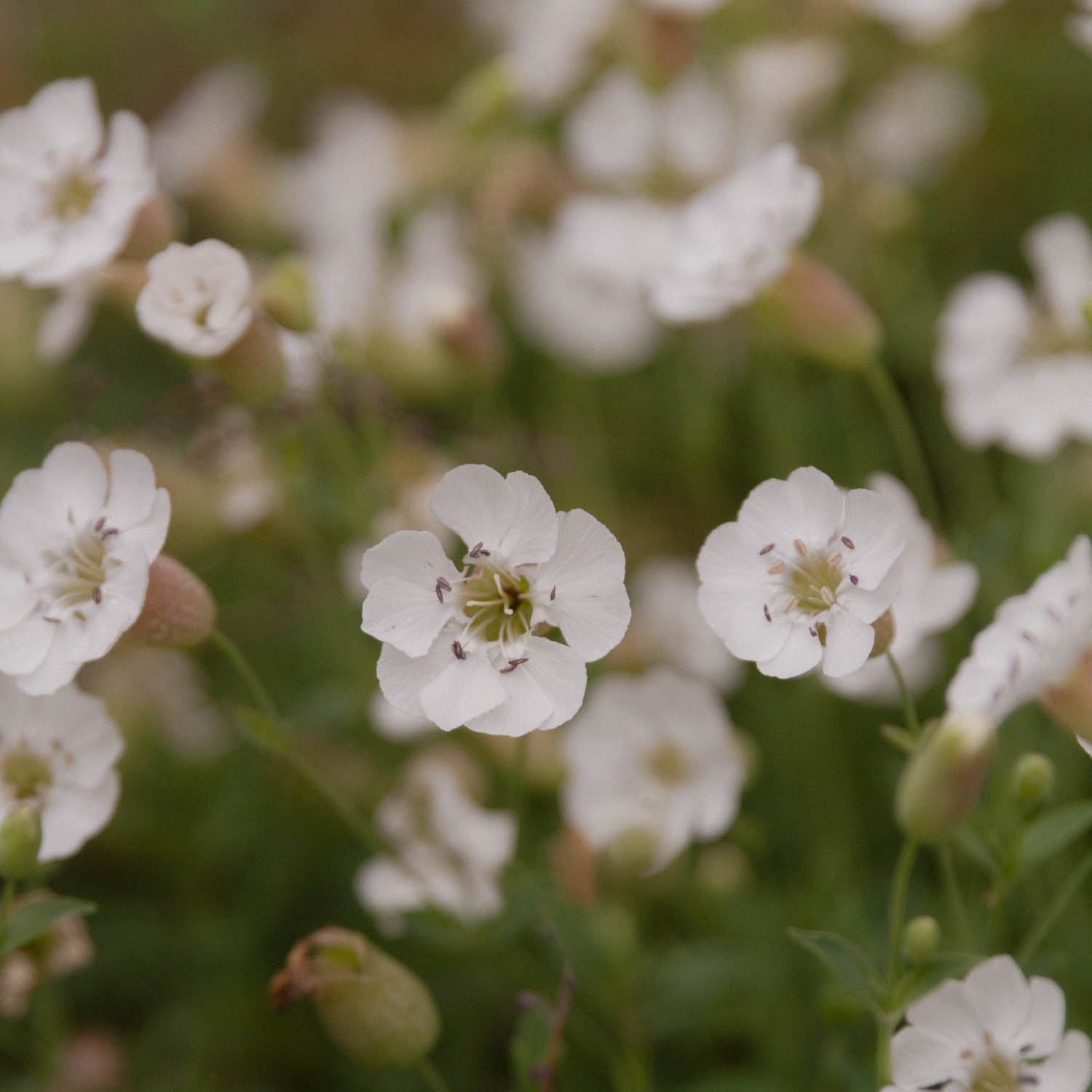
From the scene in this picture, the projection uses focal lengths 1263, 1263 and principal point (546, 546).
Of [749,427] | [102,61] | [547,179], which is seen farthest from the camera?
[102,61]

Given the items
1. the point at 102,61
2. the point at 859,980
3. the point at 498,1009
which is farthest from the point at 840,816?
the point at 102,61

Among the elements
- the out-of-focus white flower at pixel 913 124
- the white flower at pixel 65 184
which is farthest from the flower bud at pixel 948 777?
the out-of-focus white flower at pixel 913 124

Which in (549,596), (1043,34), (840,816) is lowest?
(840,816)

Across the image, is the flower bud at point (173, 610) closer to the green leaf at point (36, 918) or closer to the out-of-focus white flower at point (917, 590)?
the green leaf at point (36, 918)

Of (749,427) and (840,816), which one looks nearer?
(840,816)

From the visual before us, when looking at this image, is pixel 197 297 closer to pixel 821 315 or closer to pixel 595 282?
pixel 821 315

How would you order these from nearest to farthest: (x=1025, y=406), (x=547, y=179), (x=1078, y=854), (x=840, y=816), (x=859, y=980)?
(x=859, y=980)
(x=1025, y=406)
(x=1078, y=854)
(x=840, y=816)
(x=547, y=179)

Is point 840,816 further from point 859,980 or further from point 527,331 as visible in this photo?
point 527,331
